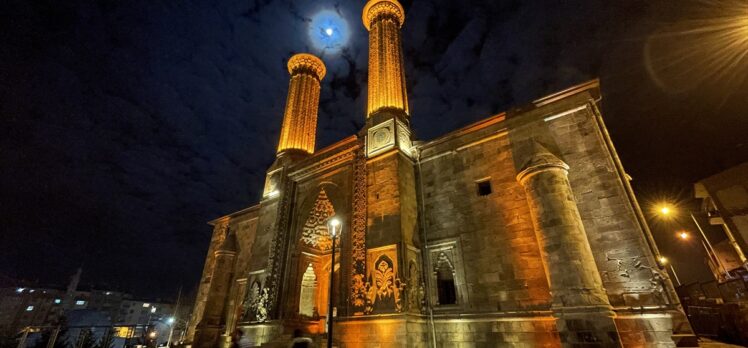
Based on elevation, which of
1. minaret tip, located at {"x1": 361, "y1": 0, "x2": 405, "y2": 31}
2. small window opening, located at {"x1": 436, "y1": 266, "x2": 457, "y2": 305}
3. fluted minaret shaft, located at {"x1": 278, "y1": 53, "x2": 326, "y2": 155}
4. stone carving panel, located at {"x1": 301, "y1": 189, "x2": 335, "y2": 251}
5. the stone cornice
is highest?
minaret tip, located at {"x1": 361, "y1": 0, "x2": 405, "y2": 31}

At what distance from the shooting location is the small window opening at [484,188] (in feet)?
33.5

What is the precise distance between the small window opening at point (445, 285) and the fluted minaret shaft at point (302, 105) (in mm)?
10133

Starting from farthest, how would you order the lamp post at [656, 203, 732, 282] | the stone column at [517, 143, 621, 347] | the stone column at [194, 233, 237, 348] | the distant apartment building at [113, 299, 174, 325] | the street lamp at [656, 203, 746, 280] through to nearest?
the distant apartment building at [113, 299, 174, 325] → the lamp post at [656, 203, 732, 282] → the street lamp at [656, 203, 746, 280] → the stone column at [194, 233, 237, 348] → the stone column at [517, 143, 621, 347]

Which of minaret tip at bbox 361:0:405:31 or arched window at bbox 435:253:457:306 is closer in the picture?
arched window at bbox 435:253:457:306

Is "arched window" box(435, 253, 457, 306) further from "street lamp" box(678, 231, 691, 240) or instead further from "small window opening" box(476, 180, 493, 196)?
"street lamp" box(678, 231, 691, 240)

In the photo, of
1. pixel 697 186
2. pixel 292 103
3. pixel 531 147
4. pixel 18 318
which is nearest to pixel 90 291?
pixel 18 318

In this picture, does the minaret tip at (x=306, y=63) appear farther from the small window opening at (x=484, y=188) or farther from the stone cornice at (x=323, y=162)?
the small window opening at (x=484, y=188)

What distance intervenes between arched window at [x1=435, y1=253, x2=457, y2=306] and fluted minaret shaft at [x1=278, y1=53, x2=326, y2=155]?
9.97 metres

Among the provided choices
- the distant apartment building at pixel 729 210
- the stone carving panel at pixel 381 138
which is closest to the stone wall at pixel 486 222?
the stone carving panel at pixel 381 138

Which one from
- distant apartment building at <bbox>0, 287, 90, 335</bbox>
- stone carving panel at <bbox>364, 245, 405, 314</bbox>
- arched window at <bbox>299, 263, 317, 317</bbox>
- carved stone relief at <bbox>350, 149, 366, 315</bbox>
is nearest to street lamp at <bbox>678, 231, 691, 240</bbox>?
stone carving panel at <bbox>364, 245, 405, 314</bbox>

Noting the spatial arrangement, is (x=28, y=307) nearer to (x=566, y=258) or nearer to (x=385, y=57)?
(x=385, y=57)

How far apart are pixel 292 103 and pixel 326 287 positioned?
1077 centimetres

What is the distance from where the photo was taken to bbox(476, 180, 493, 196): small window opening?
402 inches

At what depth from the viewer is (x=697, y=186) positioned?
1811 centimetres
